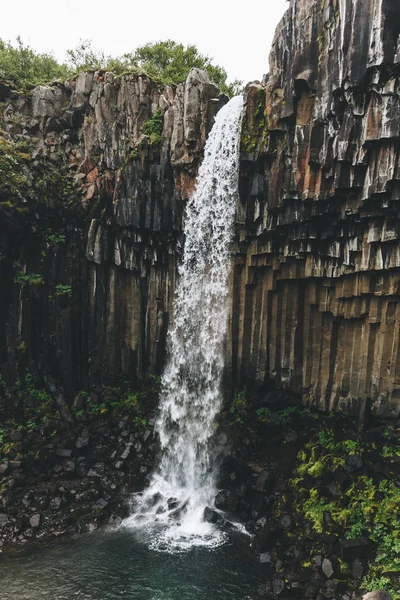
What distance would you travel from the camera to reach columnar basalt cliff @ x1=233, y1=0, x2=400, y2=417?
10047mm

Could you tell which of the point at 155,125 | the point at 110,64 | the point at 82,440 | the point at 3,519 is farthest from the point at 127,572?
the point at 110,64

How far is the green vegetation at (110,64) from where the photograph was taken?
19000mm

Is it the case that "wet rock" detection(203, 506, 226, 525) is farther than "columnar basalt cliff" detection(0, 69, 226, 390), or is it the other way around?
"columnar basalt cliff" detection(0, 69, 226, 390)

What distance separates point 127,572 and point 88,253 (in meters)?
11.1

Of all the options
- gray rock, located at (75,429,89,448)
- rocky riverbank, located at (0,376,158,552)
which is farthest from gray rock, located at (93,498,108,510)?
gray rock, located at (75,429,89,448)

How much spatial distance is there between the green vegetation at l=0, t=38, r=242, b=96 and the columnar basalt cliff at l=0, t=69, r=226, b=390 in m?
2.07

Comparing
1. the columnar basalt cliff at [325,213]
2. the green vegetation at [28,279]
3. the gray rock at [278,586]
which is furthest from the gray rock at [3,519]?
the columnar basalt cliff at [325,213]

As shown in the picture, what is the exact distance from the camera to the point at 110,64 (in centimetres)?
1941

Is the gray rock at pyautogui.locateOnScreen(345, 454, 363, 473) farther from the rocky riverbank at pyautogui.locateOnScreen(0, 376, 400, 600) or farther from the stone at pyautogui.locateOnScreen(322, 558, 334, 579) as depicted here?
the stone at pyautogui.locateOnScreen(322, 558, 334, 579)

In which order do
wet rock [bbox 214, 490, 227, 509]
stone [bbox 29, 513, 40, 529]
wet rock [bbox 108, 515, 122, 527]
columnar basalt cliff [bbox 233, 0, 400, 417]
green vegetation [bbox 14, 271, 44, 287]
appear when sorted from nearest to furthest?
columnar basalt cliff [bbox 233, 0, 400, 417] < stone [bbox 29, 513, 40, 529] < wet rock [bbox 108, 515, 122, 527] < wet rock [bbox 214, 490, 227, 509] < green vegetation [bbox 14, 271, 44, 287]

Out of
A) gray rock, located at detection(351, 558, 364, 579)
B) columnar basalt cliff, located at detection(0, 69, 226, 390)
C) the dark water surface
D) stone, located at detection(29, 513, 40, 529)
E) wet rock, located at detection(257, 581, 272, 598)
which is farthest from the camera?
columnar basalt cliff, located at detection(0, 69, 226, 390)

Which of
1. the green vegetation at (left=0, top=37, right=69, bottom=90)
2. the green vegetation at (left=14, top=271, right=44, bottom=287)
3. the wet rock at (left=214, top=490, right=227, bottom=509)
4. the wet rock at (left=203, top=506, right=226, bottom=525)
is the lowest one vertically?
the wet rock at (left=203, top=506, right=226, bottom=525)

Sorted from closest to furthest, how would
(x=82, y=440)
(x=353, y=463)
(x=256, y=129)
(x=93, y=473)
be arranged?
(x=353, y=463), (x=256, y=129), (x=93, y=473), (x=82, y=440)

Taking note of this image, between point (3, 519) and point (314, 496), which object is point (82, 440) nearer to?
point (3, 519)
